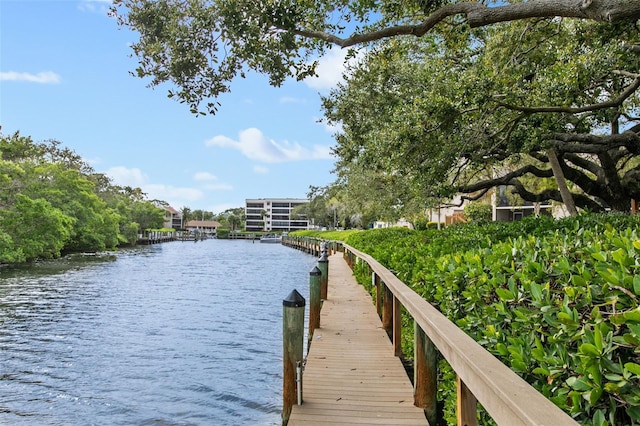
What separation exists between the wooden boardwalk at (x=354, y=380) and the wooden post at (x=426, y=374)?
9 centimetres

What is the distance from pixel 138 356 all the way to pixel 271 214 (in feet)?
428

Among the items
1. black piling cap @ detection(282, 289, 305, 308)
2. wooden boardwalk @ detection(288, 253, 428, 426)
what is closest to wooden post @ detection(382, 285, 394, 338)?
wooden boardwalk @ detection(288, 253, 428, 426)

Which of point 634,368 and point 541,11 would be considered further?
point 541,11

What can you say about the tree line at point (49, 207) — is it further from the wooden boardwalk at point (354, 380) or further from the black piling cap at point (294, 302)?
the black piling cap at point (294, 302)

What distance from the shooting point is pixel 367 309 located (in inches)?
341

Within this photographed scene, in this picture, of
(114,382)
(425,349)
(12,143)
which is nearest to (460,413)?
(425,349)

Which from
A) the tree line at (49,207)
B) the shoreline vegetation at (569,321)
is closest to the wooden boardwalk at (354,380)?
the shoreline vegetation at (569,321)

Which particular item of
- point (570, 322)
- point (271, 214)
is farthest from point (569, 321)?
point (271, 214)

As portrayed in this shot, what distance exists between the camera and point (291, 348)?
4105mm

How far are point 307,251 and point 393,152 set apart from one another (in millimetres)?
39201

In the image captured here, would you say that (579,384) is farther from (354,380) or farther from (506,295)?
(354,380)

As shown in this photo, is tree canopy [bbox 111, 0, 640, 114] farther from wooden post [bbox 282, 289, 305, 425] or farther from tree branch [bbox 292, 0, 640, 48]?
wooden post [bbox 282, 289, 305, 425]

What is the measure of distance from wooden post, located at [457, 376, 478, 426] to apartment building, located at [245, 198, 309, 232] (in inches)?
5181

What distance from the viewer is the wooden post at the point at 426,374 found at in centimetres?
356
